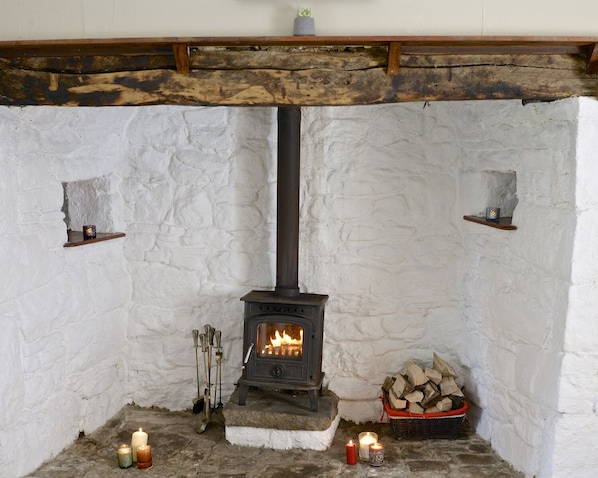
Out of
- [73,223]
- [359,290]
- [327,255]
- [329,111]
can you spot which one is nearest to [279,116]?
[329,111]

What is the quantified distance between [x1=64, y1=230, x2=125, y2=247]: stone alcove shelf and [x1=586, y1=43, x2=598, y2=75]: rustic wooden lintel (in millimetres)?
3072

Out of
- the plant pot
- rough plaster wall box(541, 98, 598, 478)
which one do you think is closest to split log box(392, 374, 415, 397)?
rough plaster wall box(541, 98, 598, 478)

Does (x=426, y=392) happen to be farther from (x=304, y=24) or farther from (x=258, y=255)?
(x=304, y=24)

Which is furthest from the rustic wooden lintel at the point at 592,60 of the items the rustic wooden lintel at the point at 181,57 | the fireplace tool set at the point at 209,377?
the fireplace tool set at the point at 209,377

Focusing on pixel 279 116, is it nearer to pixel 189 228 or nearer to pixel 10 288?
pixel 189 228

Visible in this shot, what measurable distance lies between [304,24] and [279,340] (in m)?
2.05

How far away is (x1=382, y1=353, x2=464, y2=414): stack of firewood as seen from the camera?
13.9 feet

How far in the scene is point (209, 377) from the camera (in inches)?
178

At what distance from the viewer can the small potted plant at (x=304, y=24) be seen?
3.00m

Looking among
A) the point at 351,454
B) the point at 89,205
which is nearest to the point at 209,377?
the point at 351,454

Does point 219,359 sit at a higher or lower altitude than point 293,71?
lower

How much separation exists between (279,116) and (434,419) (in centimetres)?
218

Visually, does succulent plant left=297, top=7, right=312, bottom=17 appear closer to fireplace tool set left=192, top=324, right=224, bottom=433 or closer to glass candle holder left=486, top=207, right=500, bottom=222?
glass candle holder left=486, top=207, right=500, bottom=222

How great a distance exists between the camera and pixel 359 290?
4.49 m
